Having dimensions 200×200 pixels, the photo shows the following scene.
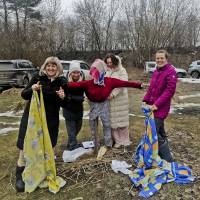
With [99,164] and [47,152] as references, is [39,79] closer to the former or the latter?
[47,152]

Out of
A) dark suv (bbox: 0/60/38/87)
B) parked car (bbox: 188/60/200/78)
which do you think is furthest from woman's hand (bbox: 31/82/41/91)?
parked car (bbox: 188/60/200/78)

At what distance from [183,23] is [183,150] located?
92.9 feet

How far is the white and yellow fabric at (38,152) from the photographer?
3553mm

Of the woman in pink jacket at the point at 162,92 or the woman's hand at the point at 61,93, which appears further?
the woman in pink jacket at the point at 162,92

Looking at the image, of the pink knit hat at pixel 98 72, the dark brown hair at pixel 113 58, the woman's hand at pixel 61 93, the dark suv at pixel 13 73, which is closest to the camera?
the woman's hand at pixel 61 93

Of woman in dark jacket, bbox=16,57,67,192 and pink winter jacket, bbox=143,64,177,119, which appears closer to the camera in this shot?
woman in dark jacket, bbox=16,57,67,192

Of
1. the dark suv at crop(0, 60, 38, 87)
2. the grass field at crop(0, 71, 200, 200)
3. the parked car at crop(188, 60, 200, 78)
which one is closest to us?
the grass field at crop(0, 71, 200, 200)

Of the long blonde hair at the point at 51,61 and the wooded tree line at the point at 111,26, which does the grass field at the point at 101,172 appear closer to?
the long blonde hair at the point at 51,61

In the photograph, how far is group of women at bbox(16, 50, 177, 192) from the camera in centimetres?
368

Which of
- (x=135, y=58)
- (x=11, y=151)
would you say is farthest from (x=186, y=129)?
(x=135, y=58)

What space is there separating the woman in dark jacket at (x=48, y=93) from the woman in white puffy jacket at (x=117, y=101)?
109cm

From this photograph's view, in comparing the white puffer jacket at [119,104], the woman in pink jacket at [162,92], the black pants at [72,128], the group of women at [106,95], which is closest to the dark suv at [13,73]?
the black pants at [72,128]

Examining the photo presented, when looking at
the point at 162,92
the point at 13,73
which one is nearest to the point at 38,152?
the point at 162,92

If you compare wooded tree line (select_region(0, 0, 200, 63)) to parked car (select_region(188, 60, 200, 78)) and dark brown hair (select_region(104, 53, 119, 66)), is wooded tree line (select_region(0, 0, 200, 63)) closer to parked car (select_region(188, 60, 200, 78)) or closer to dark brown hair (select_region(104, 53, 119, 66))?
parked car (select_region(188, 60, 200, 78))
